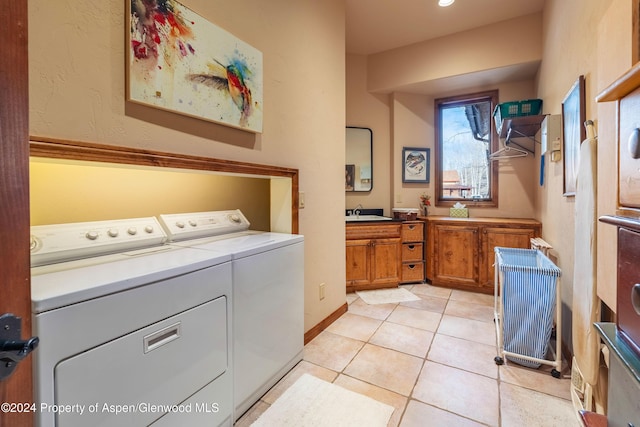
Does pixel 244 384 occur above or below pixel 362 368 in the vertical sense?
above

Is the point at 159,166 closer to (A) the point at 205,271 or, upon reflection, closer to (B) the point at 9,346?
(A) the point at 205,271

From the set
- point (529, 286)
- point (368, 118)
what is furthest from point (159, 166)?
point (368, 118)

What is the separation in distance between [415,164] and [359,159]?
2.74 ft

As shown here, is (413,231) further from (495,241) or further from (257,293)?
(257,293)

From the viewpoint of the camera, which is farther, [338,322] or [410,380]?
[338,322]

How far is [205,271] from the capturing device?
1259 millimetres

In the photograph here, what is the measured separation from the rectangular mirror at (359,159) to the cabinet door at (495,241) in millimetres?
1644

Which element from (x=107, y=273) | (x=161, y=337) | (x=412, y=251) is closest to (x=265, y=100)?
(x=107, y=273)

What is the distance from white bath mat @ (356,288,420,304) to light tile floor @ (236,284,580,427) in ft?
1.10

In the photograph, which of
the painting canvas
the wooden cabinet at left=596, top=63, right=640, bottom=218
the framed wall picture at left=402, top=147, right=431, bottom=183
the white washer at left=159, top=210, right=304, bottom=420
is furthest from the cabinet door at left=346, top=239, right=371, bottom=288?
the wooden cabinet at left=596, top=63, right=640, bottom=218

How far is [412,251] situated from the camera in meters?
3.74

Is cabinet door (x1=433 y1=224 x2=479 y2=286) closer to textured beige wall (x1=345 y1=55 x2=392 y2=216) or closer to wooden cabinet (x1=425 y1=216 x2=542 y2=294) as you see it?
wooden cabinet (x1=425 y1=216 x2=542 y2=294)

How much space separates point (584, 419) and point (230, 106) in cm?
184

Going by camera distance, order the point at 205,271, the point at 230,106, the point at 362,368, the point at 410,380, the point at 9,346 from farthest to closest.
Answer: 1. the point at 362,368
2. the point at 410,380
3. the point at 230,106
4. the point at 205,271
5. the point at 9,346
